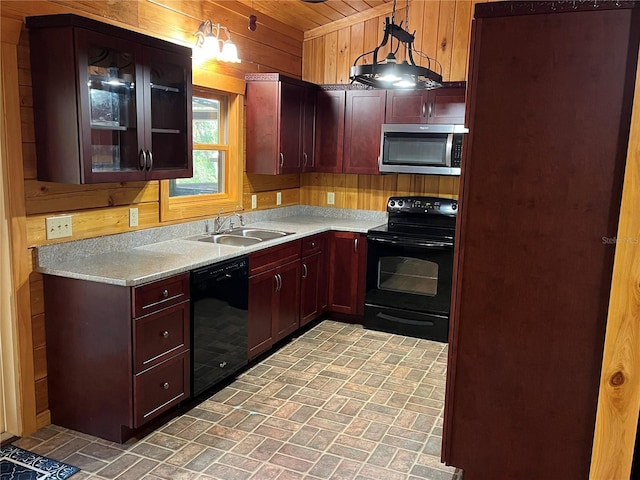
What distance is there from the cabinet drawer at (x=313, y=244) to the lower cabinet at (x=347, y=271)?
10 cm

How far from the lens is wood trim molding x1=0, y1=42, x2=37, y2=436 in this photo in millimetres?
2582

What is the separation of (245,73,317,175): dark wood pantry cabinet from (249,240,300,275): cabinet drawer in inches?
26.9

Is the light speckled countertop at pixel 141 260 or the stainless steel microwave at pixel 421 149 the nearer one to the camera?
the light speckled countertop at pixel 141 260

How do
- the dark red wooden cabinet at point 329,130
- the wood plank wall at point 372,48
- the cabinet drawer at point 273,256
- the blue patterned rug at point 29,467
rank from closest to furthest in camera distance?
1. the blue patterned rug at point 29,467
2. the cabinet drawer at point 273,256
3. the wood plank wall at point 372,48
4. the dark red wooden cabinet at point 329,130

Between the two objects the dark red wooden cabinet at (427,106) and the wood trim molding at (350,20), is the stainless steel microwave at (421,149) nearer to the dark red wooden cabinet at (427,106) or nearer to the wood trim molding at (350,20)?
the dark red wooden cabinet at (427,106)

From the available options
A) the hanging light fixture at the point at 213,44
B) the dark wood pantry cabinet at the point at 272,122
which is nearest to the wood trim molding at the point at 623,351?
the hanging light fixture at the point at 213,44

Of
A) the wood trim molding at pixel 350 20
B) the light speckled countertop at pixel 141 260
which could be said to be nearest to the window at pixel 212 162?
the light speckled countertop at pixel 141 260

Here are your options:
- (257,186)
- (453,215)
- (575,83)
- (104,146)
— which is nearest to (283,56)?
(257,186)

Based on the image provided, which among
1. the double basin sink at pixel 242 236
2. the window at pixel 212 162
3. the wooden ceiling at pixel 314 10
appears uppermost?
the wooden ceiling at pixel 314 10

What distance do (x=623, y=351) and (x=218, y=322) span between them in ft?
7.44

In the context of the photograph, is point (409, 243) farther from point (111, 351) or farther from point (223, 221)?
point (111, 351)

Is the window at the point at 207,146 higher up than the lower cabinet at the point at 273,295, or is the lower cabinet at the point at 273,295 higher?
the window at the point at 207,146

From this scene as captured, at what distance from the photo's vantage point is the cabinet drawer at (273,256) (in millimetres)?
3674

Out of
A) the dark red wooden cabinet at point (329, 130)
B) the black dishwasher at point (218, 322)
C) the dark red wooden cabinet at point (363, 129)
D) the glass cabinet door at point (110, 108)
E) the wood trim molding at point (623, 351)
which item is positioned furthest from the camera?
the dark red wooden cabinet at point (329, 130)
